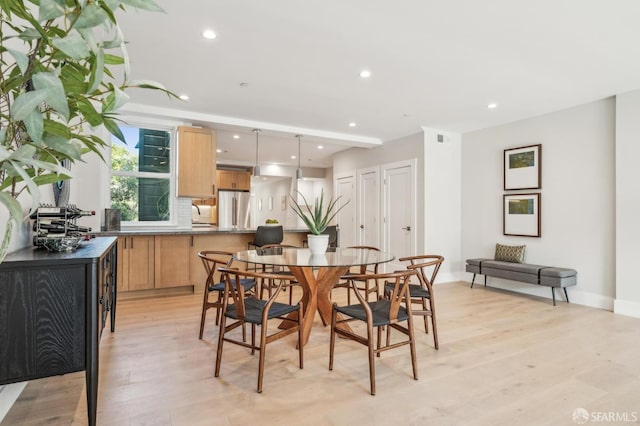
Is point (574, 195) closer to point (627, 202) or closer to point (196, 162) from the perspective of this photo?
point (627, 202)

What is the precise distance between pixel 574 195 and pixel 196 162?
5.07m

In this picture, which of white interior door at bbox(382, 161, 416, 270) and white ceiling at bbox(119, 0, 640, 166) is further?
white interior door at bbox(382, 161, 416, 270)

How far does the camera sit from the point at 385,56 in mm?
3188

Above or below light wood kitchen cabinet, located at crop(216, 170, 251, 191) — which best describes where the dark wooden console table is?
below

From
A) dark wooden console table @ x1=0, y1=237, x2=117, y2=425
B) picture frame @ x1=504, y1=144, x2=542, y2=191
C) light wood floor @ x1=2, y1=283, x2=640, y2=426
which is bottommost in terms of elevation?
light wood floor @ x1=2, y1=283, x2=640, y2=426

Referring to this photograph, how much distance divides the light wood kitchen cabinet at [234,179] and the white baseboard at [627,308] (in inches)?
302

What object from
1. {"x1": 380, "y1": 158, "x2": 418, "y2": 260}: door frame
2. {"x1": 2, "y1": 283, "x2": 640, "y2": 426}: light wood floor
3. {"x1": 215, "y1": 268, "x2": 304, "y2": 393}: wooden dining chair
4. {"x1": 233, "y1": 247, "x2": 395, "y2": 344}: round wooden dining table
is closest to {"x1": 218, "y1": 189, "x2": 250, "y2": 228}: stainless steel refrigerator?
{"x1": 380, "y1": 158, "x2": 418, "y2": 260}: door frame

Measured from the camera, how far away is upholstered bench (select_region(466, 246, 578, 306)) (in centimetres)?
437

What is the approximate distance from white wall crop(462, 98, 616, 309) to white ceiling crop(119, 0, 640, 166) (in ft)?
0.88

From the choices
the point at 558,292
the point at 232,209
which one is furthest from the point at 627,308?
the point at 232,209

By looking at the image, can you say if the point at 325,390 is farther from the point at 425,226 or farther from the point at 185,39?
the point at 425,226

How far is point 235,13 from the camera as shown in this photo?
2545 millimetres

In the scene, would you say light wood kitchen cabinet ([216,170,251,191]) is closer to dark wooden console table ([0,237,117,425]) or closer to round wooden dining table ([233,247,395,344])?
round wooden dining table ([233,247,395,344])

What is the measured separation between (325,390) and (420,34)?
2681 millimetres
